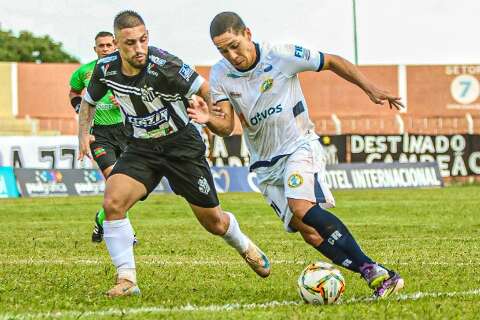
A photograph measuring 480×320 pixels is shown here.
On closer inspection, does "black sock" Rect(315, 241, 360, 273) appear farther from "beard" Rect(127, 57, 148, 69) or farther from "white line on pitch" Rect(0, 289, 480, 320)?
"beard" Rect(127, 57, 148, 69)

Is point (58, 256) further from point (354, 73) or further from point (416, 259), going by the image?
point (354, 73)

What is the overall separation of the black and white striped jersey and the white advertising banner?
23.3m

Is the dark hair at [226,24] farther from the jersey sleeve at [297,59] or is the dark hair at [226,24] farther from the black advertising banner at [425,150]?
the black advertising banner at [425,150]

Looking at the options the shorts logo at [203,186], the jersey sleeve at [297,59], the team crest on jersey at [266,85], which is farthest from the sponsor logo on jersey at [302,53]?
the shorts logo at [203,186]

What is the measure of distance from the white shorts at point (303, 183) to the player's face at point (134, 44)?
1.39m

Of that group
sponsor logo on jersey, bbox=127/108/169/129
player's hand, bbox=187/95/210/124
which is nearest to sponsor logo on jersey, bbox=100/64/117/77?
sponsor logo on jersey, bbox=127/108/169/129

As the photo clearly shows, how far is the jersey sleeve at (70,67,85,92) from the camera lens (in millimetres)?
14086

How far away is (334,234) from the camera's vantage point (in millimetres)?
8523

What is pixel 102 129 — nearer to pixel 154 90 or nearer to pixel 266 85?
pixel 154 90

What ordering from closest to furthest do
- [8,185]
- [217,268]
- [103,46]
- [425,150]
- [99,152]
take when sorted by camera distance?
[217,268] < [103,46] < [99,152] < [8,185] < [425,150]

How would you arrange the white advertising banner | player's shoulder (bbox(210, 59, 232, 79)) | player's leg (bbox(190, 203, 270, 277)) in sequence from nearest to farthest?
player's shoulder (bbox(210, 59, 232, 79)) < player's leg (bbox(190, 203, 270, 277)) < the white advertising banner

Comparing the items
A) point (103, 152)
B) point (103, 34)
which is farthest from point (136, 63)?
point (103, 152)

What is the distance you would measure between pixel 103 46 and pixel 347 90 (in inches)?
1847

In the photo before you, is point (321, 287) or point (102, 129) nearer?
point (321, 287)
